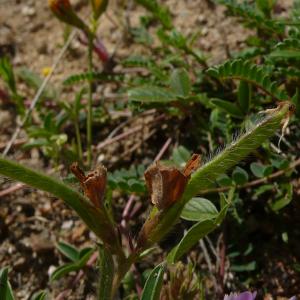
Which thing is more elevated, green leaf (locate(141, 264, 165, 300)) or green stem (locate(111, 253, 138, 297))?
green stem (locate(111, 253, 138, 297))

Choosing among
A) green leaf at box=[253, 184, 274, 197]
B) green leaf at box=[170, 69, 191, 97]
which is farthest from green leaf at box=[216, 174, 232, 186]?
green leaf at box=[170, 69, 191, 97]

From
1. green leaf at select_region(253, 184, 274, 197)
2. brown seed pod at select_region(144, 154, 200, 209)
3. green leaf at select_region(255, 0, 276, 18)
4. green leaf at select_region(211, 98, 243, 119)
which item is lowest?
green leaf at select_region(253, 184, 274, 197)

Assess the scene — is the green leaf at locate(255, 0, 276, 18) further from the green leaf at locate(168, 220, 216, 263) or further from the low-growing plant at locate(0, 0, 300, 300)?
the green leaf at locate(168, 220, 216, 263)

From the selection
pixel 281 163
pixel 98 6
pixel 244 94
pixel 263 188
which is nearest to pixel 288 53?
pixel 244 94

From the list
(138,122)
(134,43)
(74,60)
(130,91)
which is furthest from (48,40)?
(130,91)

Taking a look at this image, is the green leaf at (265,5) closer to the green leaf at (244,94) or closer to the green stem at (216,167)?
the green leaf at (244,94)

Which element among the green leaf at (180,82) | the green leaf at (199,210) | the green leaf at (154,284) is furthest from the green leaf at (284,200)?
the green leaf at (154,284)

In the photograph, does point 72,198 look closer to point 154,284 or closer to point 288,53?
point 154,284
